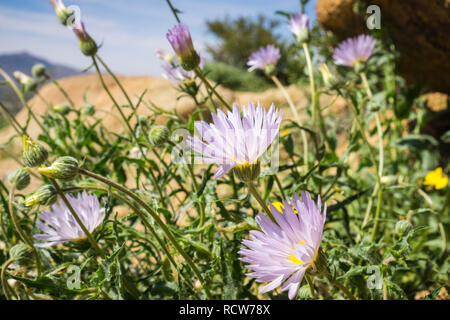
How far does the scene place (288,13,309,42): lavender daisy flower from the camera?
120 centimetres

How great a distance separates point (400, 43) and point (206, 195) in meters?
1.75

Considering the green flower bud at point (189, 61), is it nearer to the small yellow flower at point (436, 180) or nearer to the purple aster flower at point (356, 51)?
the purple aster flower at point (356, 51)

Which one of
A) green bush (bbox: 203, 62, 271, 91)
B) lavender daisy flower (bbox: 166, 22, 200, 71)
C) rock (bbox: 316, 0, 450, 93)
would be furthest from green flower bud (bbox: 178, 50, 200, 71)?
green bush (bbox: 203, 62, 271, 91)

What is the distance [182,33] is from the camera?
0.82 m

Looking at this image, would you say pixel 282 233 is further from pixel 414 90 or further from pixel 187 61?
pixel 414 90

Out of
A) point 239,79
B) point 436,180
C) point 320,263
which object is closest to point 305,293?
point 320,263

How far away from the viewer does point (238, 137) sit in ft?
2.02

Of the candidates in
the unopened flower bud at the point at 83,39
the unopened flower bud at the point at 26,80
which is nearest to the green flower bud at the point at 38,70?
the unopened flower bud at the point at 26,80

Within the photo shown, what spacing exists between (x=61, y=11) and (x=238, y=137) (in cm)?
70

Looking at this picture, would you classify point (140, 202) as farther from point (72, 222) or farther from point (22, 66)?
point (22, 66)

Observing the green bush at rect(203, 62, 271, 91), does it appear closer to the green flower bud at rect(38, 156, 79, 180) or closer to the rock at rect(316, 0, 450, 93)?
the rock at rect(316, 0, 450, 93)
